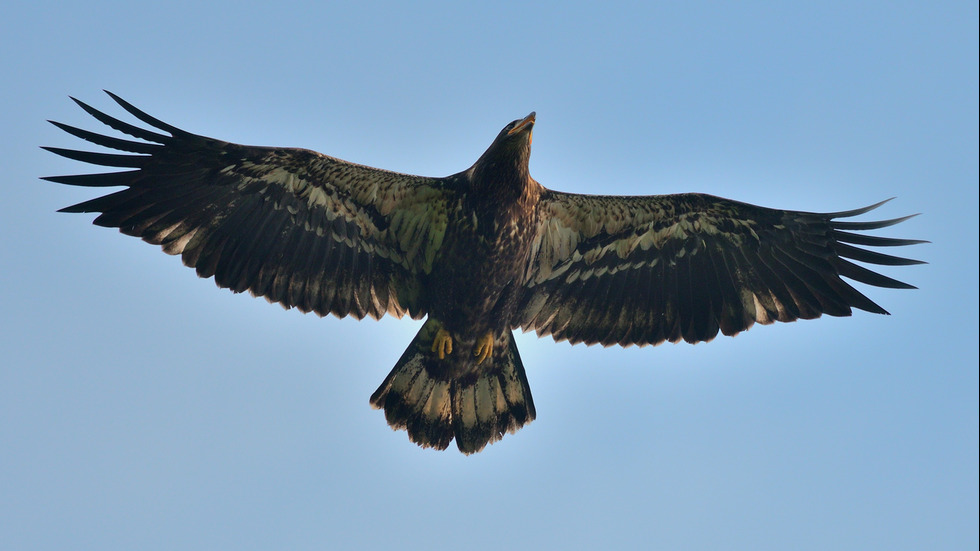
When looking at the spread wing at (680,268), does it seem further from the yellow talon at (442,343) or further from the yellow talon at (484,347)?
the yellow talon at (442,343)

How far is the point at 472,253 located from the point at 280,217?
1.97 m

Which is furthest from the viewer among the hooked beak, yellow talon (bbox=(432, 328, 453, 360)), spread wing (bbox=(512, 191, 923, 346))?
spread wing (bbox=(512, 191, 923, 346))

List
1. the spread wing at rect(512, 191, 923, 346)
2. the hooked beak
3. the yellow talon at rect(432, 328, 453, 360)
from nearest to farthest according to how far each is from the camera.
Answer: the hooked beak
the yellow talon at rect(432, 328, 453, 360)
the spread wing at rect(512, 191, 923, 346)

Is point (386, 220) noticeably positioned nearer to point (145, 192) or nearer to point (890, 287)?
point (145, 192)

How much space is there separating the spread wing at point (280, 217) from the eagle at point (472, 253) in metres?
0.01

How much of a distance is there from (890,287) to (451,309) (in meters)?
4.36

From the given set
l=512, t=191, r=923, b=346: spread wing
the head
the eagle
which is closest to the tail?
the eagle

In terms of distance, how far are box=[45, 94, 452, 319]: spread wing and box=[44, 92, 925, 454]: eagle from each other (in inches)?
0.6

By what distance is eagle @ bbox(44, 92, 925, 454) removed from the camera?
964 centimetres

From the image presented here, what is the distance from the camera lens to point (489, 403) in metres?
10.5

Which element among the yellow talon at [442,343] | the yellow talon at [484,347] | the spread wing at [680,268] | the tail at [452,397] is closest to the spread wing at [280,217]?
the yellow talon at [442,343]

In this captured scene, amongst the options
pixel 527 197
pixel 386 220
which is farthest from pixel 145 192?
pixel 527 197

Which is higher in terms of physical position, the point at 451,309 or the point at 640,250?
the point at 640,250

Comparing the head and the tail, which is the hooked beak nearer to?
the head
